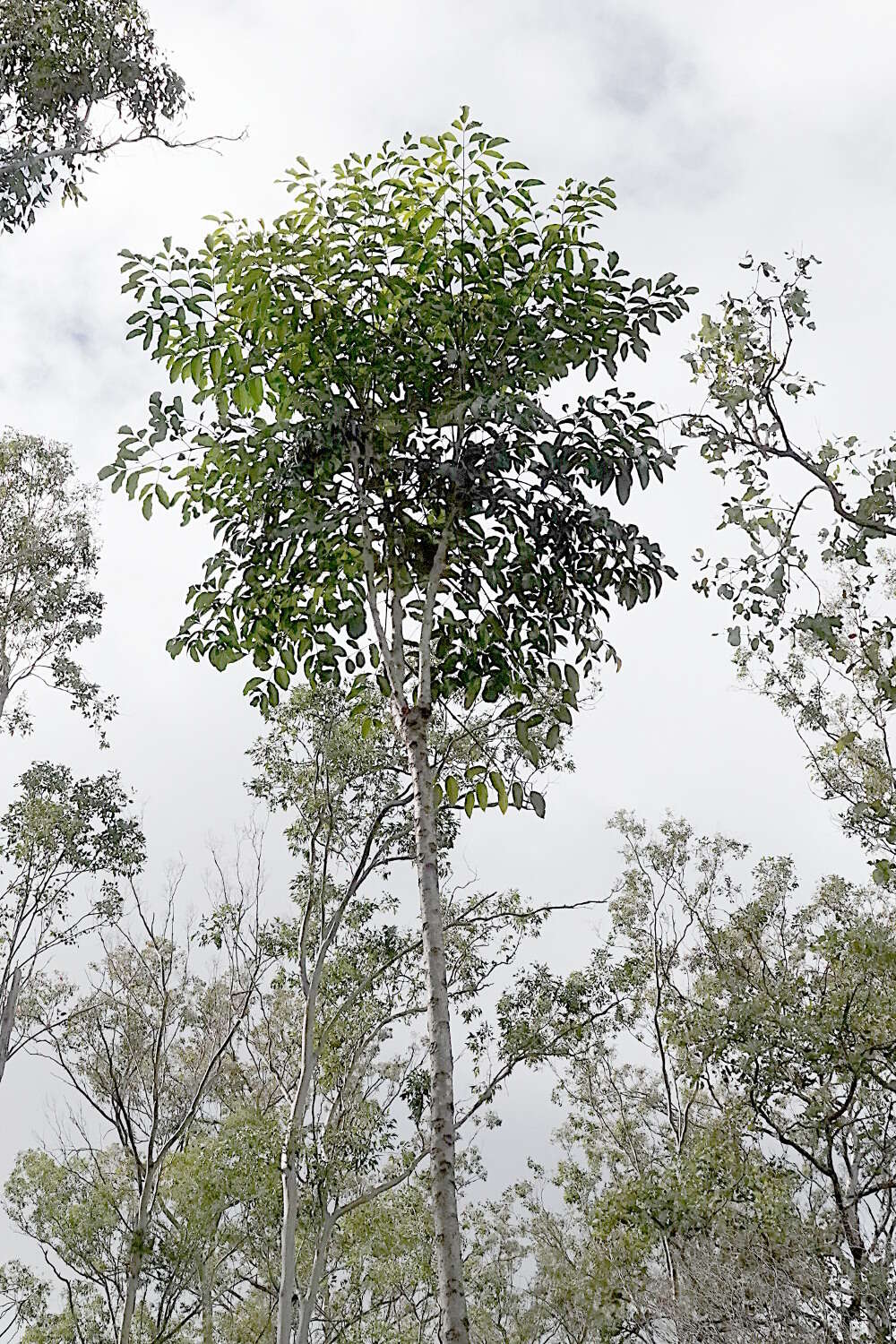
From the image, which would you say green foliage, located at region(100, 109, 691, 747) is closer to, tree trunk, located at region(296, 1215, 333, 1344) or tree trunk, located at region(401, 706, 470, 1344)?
tree trunk, located at region(401, 706, 470, 1344)

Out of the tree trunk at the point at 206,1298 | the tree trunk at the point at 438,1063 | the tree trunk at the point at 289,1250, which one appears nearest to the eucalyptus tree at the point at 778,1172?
the tree trunk at the point at 289,1250

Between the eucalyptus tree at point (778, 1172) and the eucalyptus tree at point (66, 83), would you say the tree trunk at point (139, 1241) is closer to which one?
the eucalyptus tree at point (778, 1172)

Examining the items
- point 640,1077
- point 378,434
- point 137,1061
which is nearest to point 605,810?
point 640,1077

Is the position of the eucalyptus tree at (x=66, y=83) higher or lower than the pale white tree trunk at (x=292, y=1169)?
higher

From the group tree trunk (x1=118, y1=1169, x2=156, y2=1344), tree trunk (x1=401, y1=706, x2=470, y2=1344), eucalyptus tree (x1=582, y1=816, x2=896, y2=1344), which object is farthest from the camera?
tree trunk (x1=118, y1=1169, x2=156, y2=1344)

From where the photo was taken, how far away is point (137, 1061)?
1223 cm

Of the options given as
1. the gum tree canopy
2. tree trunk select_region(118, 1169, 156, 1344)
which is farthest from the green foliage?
tree trunk select_region(118, 1169, 156, 1344)

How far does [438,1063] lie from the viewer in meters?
2.78

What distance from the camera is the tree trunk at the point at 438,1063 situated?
8.46 ft

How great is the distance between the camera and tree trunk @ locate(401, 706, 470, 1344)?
2.58m

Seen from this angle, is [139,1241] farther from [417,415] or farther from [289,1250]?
[417,415]

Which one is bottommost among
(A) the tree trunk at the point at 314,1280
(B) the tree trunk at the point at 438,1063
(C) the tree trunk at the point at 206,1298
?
(B) the tree trunk at the point at 438,1063

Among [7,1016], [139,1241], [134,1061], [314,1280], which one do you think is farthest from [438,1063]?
[134,1061]

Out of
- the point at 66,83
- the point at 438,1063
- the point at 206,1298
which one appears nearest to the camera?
the point at 438,1063
